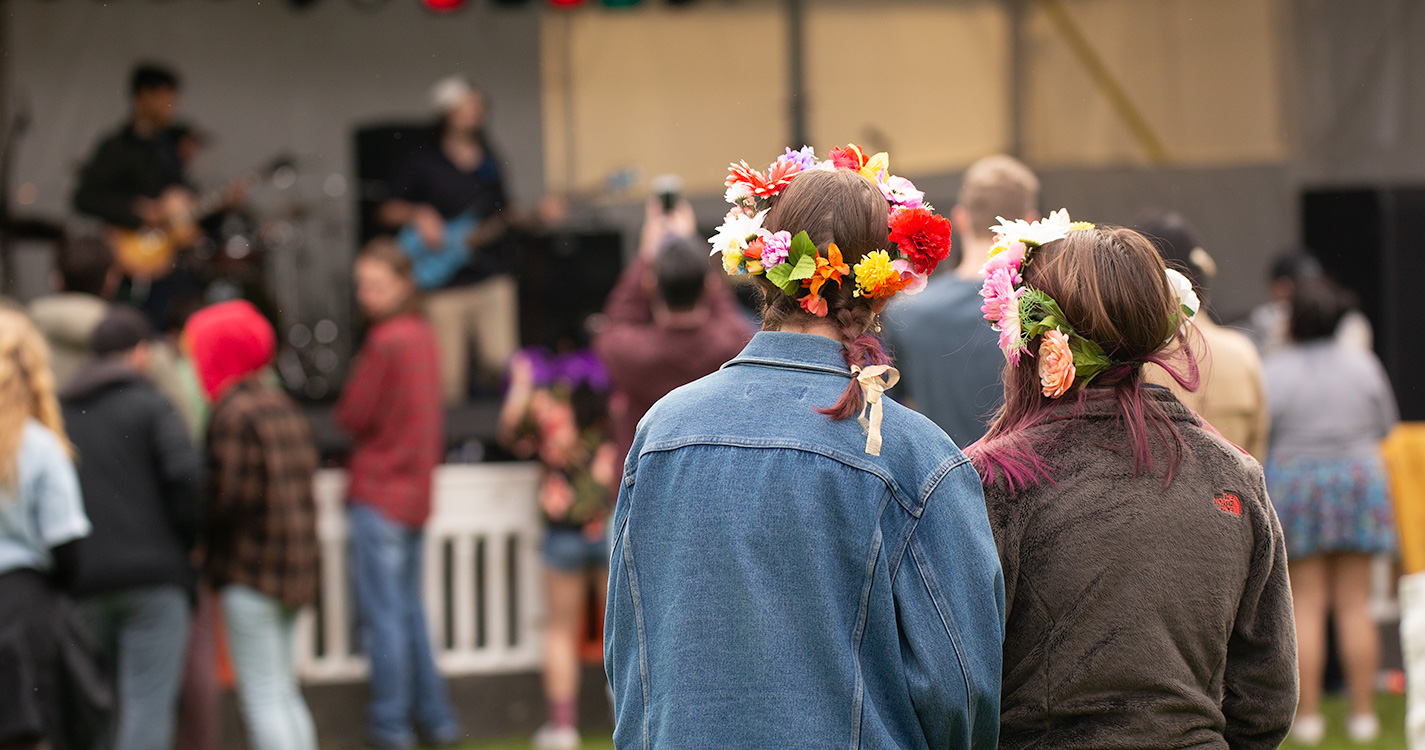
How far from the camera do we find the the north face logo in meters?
1.78

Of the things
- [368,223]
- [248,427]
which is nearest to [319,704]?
[248,427]

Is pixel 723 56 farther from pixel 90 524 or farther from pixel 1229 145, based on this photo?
pixel 90 524

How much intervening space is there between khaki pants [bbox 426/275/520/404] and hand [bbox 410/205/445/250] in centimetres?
28

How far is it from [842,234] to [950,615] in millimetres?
484

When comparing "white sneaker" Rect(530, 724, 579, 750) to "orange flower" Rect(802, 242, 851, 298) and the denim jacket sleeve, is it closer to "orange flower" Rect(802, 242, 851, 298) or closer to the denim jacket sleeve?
the denim jacket sleeve

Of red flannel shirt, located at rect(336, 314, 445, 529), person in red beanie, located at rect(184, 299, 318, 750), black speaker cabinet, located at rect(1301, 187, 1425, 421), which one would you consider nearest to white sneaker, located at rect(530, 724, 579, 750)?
red flannel shirt, located at rect(336, 314, 445, 529)

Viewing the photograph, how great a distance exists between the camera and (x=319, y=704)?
5297 millimetres

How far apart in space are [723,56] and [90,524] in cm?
456

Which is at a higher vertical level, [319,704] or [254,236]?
[254,236]

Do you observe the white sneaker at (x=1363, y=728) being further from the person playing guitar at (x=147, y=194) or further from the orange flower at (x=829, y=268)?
the person playing guitar at (x=147, y=194)

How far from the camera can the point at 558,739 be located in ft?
17.0

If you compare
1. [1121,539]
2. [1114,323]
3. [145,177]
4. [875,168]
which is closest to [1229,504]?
[1121,539]

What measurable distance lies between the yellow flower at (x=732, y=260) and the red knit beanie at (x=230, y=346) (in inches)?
109

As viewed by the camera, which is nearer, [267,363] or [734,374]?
[734,374]
